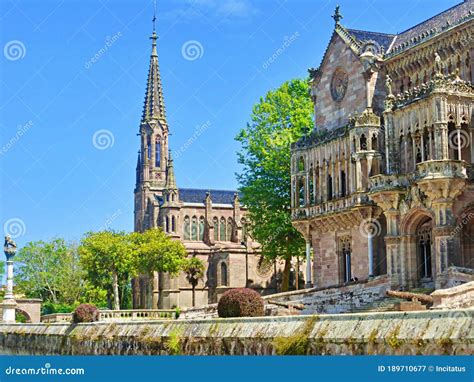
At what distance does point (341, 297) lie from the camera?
46.6 metres

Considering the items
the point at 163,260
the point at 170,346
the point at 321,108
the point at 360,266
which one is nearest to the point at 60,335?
the point at 170,346

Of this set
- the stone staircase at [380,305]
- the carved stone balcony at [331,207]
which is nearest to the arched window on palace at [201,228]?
the carved stone balcony at [331,207]

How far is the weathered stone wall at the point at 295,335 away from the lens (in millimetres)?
17266

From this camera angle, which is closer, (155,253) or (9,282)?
(9,282)

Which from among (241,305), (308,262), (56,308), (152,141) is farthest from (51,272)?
(241,305)

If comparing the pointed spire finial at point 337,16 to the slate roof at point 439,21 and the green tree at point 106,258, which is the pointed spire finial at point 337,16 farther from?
the green tree at point 106,258

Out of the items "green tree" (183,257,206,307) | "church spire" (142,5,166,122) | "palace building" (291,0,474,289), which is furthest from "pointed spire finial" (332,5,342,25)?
"church spire" (142,5,166,122)

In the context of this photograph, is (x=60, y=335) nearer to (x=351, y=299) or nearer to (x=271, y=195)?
(x=351, y=299)

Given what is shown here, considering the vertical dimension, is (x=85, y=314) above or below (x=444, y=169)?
below

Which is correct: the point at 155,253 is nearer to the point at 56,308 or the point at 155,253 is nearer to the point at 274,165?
the point at 56,308

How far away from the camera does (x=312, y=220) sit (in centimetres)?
5409

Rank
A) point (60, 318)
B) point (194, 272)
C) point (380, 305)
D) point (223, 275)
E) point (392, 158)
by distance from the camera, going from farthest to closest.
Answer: point (194, 272), point (223, 275), point (60, 318), point (392, 158), point (380, 305)

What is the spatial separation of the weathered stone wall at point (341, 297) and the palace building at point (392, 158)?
1.09m

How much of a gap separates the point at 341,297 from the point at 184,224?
70.8 m
